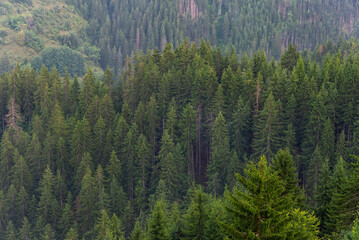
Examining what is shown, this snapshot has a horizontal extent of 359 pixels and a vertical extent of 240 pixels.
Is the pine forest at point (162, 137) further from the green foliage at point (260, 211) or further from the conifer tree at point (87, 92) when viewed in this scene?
the green foliage at point (260, 211)

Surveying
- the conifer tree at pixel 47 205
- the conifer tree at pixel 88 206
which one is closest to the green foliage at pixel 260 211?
the conifer tree at pixel 88 206

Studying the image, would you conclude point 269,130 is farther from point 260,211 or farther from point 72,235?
point 260,211

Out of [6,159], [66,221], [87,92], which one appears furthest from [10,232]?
[87,92]

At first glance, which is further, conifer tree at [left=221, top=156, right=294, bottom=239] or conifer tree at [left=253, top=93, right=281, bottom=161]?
conifer tree at [left=253, top=93, right=281, bottom=161]

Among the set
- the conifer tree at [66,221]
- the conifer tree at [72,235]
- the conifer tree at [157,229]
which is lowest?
the conifer tree at [66,221]

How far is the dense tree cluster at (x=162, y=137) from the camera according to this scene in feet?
251

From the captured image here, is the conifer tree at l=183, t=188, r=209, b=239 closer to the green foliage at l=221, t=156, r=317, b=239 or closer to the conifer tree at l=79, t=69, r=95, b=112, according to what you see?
A: the green foliage at l=221, t=156, r=317, b=239

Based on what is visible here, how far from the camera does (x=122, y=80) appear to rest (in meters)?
107

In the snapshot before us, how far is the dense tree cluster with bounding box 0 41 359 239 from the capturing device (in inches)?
3009

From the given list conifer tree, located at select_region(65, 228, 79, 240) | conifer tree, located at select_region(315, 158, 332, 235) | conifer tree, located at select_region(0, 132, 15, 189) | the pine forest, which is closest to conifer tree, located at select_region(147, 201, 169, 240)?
conifer tree, located at select_region(315, 158, 332, 235)

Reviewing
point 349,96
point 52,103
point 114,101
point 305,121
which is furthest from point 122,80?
point 349,96

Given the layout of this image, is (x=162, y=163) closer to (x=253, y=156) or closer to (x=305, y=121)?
(x=253, y=156)

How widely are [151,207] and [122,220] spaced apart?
19.9 feet

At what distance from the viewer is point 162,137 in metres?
82.8
